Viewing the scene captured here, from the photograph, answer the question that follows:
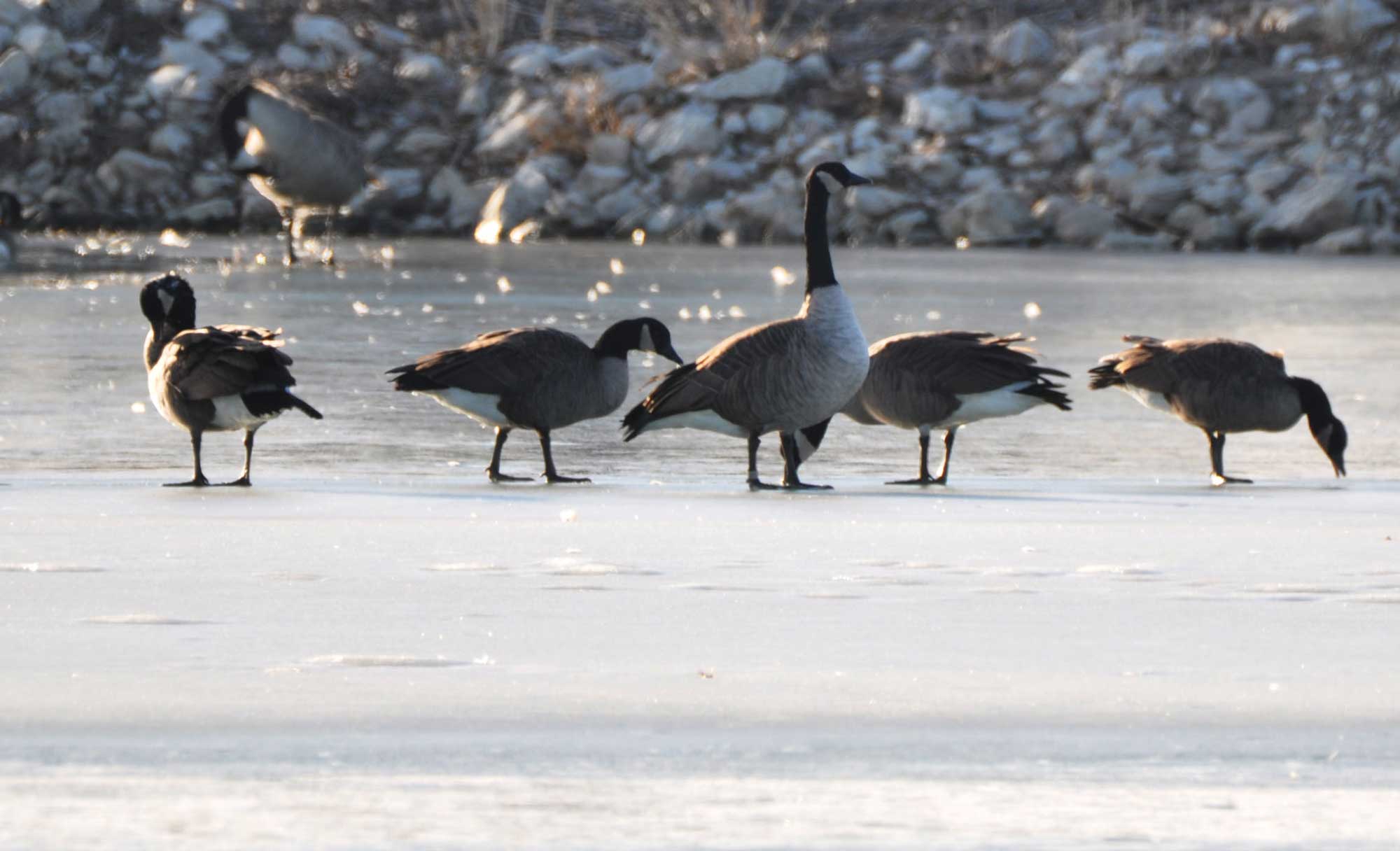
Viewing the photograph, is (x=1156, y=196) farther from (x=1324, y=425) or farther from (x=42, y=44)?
(x=1324, y=425)

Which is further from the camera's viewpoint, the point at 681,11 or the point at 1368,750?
the point at 681,11

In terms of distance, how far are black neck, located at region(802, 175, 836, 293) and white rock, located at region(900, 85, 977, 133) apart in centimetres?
1840

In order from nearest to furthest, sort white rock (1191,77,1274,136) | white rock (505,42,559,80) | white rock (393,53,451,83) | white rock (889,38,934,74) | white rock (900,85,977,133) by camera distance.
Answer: white rock (1191,77,1274,136) < white rock (900,85,977,133) < white rock (889,38,934,74) < white rock (505,42,559,80) < white rock (393,53,451,83)

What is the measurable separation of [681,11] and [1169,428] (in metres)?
22.9

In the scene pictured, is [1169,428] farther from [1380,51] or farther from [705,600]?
[1380,51]

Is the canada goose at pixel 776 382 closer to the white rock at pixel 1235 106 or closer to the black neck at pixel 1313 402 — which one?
the black neck at pixel 1313 402

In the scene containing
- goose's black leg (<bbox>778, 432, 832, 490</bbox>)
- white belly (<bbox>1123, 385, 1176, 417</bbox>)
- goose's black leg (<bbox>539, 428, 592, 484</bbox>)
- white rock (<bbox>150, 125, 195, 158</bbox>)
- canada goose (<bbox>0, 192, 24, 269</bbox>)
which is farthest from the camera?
white rock (<bbox>150, 125, 195, 158</bbox>)

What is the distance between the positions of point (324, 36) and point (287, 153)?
32.8ft

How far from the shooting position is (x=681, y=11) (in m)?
31.8

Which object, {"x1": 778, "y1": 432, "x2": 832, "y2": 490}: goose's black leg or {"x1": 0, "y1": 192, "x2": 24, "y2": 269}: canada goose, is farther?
{"x1": 0, "y1": 192, "x2": 24, "y2": 269}: canada goose

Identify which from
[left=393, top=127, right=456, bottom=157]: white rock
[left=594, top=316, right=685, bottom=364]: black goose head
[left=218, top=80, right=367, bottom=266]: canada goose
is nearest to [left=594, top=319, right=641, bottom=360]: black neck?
[left=594, top=316, right=685, bottom=364]: black goose head

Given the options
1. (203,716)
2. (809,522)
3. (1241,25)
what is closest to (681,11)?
(1241,25)

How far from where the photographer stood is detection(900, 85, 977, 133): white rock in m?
26.7

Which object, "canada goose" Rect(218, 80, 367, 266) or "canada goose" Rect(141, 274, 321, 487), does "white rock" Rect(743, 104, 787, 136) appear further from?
"canada goose" Rect(141, 274, 321, 487)
